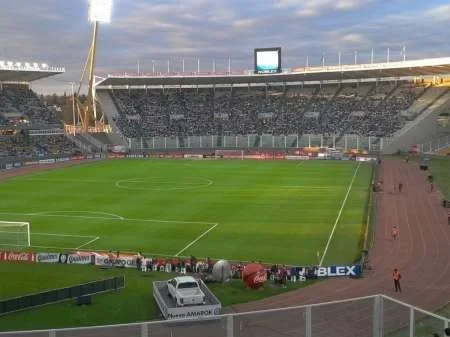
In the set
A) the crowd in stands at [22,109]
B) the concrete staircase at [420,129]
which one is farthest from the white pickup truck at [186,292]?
the crowd in stands at [22,109]

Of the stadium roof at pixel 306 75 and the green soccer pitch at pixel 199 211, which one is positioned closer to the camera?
the green soccer pitch at pixel 199 211

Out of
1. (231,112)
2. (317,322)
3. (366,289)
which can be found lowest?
(366,289)

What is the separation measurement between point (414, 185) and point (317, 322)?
153ft

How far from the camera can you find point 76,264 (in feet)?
93.2

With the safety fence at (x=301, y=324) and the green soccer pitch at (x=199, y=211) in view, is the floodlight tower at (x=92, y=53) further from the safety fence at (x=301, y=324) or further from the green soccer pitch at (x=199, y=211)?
the safety fence at (x=301, y=324)

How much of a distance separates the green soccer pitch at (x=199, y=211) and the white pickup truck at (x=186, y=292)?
8908 millimetres

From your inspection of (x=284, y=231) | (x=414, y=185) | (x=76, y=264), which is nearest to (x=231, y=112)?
(x=414, y=185)

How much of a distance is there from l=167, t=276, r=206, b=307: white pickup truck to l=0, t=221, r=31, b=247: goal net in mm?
14441

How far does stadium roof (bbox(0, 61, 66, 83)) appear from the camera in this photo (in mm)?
85400

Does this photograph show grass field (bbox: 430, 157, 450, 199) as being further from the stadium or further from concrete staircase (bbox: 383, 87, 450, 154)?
concrete staircase (bbox: 383, 87, 450, 154)

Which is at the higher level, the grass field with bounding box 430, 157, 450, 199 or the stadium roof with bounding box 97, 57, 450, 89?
the stadium roof with bounding box 97, 57, 450, 89

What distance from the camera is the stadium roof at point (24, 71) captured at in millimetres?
85400

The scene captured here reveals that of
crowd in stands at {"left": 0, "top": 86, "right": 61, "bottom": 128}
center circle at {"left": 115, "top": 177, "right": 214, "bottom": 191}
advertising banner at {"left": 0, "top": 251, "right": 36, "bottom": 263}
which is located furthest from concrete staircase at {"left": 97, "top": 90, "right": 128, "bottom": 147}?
advertising banner at {"left": 0, "top": 251, "right": 36, "bottom": 263}

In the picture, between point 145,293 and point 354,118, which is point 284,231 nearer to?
point 145,293
